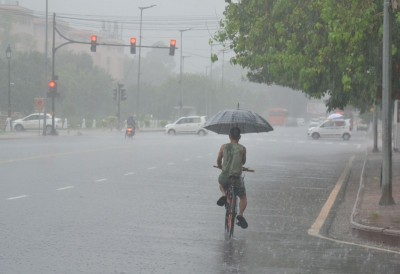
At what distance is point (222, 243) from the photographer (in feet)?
39.2

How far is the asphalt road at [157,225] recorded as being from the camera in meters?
10.1

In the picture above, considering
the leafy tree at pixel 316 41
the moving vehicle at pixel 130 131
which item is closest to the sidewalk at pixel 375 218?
the leafy tree at pixel 316 41

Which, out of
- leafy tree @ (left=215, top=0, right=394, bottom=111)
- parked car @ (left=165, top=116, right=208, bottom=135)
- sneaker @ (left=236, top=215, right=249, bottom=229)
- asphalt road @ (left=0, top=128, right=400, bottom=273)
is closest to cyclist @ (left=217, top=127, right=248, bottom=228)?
sneaker @ (left=236, top=215, right=249, bottom=229)

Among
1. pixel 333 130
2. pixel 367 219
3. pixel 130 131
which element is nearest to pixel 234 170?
pixel 367 219

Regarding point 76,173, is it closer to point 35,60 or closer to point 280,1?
point 280,1

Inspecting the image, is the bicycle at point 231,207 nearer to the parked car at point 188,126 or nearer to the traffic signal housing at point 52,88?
the traffic signal housing at point 52,88

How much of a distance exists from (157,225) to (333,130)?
57.8 metres

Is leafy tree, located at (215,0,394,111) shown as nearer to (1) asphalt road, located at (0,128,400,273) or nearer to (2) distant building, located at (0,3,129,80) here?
(1) asphalt road, located at (0,128,400,273)

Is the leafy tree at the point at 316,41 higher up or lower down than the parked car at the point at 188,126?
higher up

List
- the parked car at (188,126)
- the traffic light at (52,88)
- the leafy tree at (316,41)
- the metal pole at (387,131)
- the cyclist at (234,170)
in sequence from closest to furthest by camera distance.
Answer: the cyclist at (234,170) → the metal pole at (387,131) → the leafy tree at (316,41) → the traffic light at (52,88) → the parked car at (188,126)

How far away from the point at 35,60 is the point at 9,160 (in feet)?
Result: 239

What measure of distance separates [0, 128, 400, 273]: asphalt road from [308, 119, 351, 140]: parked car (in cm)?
4317

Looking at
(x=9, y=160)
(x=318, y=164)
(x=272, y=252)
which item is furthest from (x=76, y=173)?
(x=272, y=252)

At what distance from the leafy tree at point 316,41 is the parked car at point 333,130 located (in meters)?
39.4
